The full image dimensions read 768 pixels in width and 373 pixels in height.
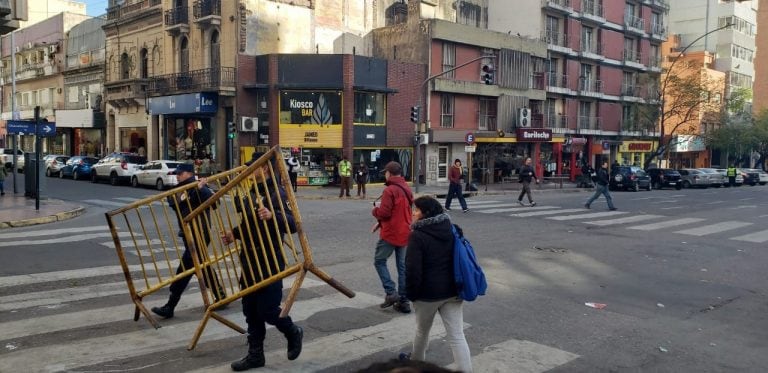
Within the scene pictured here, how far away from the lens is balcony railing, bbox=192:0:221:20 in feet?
107

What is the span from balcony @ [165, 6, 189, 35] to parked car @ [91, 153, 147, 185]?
808 centimetres

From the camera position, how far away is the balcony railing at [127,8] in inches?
1469

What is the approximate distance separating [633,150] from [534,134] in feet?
52.3

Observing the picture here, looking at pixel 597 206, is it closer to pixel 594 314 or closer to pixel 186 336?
pixel 594 314

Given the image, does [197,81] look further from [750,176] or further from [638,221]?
[750,176]

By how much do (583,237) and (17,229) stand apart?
13.0 metres

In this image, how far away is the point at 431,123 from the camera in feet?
117

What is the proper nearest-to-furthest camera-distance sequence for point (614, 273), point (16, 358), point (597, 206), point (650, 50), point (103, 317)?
point (16, 358), point (103, 317), point (614, 273), point (597, 206), point (650, 50)

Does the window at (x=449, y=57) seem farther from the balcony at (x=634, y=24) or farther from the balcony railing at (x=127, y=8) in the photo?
the balcony at (x=634, y=24)

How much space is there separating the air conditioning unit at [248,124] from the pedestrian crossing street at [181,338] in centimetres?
2261

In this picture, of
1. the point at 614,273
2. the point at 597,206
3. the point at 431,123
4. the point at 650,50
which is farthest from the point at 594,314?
the point at 650,50

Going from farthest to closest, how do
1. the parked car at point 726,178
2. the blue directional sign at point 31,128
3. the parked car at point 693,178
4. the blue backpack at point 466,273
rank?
the parked car at point 726,178 → the parked car at point 693,178 → the blue directional sign at point 31,128 → the blue backpack at point 466,273

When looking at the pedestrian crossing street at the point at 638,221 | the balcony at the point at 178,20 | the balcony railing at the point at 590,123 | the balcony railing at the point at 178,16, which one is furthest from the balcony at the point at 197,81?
the balcony railing at the point at 590,123

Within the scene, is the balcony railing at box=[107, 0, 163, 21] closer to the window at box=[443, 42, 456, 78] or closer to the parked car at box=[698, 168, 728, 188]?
the window at box=[443, 42, 456, 78]
